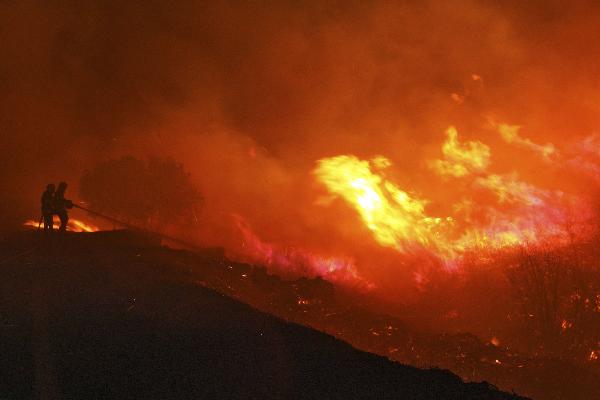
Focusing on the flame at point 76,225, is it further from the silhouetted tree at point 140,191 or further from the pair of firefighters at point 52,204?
the pair of firefighters at point 52,204

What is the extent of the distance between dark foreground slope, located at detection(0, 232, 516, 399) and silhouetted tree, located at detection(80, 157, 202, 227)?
66.8 feet

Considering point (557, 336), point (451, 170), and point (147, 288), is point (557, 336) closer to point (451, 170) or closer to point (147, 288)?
point (451, 170)

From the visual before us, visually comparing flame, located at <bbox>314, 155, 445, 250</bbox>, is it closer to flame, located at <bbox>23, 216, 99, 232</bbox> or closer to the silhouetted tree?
the silhouetted tree

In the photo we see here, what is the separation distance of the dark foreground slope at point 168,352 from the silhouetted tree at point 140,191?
2036cm

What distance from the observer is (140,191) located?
35219 millimetres

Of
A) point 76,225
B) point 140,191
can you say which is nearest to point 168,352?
point 140,191

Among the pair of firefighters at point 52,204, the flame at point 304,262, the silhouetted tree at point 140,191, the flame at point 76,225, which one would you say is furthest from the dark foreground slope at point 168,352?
the flame at point 76,225

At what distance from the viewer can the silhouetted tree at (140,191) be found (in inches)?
1384

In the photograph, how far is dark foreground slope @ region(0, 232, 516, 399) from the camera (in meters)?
8.58

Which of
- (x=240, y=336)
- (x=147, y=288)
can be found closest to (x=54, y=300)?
(x=147, y=288)

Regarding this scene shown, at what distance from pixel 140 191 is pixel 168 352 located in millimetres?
26663

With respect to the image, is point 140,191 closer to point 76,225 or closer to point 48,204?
point 76,225

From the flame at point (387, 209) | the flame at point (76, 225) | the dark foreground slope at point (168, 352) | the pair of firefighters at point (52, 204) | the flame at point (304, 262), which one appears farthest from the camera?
the flame at point (76, 225)

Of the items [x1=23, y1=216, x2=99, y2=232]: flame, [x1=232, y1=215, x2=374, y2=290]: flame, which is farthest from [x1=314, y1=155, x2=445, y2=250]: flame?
[x1=23, y1=216, x2=99, y2=232]: flame
